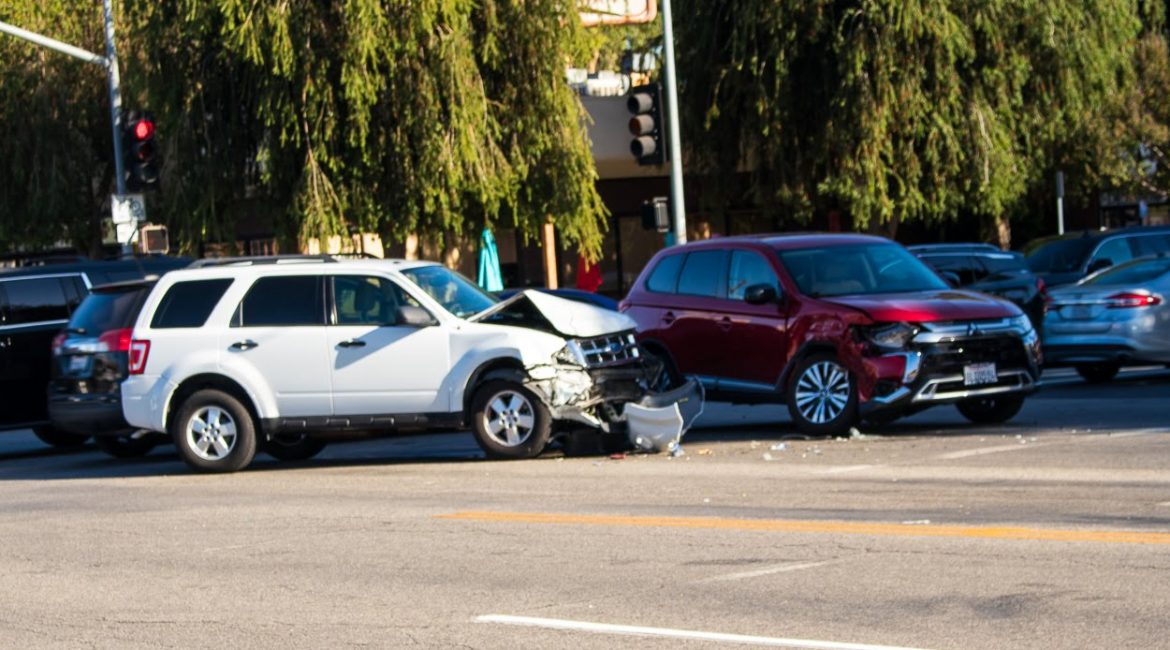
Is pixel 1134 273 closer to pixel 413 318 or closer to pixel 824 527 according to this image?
pixel 413 318

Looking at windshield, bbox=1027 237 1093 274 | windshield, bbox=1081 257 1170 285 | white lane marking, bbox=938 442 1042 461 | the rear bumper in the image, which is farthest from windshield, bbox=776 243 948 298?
windshield, bbox=1027 237 1093 274

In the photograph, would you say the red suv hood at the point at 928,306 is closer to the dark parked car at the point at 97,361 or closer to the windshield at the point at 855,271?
the windshield at the point at 855,271

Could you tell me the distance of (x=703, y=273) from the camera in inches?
675

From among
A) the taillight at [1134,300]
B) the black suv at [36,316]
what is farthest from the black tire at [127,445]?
the taillight at [1134,300]

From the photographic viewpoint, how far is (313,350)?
15.3m

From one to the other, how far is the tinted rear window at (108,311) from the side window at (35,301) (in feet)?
7.30

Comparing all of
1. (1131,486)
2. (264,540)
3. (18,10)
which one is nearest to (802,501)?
(1131,486)

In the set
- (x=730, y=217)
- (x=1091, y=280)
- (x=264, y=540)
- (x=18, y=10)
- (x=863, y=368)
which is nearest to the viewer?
(x=264, y=540)

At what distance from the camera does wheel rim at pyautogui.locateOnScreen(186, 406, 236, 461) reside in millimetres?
15406

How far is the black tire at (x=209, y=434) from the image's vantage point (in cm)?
1538

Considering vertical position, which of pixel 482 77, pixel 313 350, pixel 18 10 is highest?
pixel 18 10

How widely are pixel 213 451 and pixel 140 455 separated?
10.6 feet

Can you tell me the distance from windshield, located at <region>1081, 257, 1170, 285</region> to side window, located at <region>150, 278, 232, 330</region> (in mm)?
10129

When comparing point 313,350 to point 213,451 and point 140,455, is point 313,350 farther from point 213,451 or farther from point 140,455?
point 140,455
